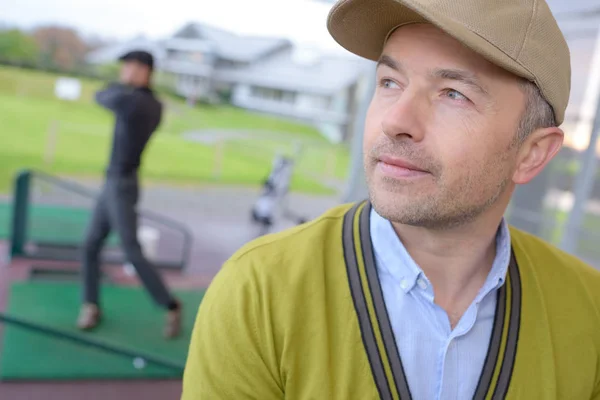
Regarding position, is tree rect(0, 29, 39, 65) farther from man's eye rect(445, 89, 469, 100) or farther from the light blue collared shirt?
man's eye rect(445, 89, 469, 100)

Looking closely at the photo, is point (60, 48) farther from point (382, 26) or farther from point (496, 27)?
point (496, 27)

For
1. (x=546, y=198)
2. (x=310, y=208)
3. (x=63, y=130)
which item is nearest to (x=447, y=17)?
(x=546, y=198)

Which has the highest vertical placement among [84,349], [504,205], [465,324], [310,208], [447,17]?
[447,17]

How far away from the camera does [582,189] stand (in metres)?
3.80

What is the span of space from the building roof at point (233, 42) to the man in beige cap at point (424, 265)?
4.11m

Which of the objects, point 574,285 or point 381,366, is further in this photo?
point 574,285

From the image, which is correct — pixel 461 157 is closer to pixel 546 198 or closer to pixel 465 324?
pixel 465 324

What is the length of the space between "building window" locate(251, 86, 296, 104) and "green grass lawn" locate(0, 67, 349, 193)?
199mm

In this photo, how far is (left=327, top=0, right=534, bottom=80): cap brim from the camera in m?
0.93

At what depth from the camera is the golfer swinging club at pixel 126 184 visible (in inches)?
129

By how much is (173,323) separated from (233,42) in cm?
269

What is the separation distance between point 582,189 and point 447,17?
331 centimetres

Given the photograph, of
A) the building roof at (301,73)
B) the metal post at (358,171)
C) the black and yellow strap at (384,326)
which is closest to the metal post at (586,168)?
the metal post at (358,171)

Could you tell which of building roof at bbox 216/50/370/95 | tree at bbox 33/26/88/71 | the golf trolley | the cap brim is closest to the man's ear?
the cap brim
